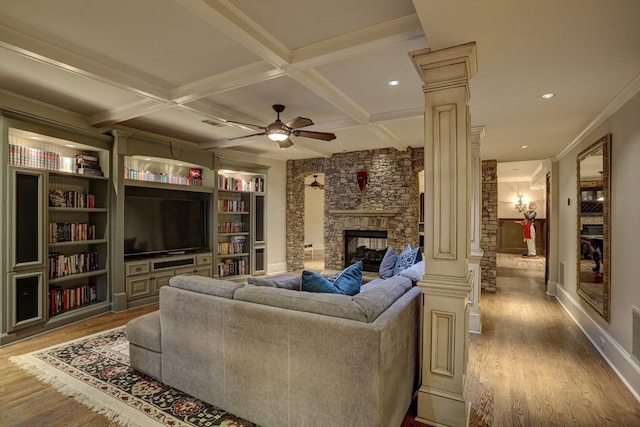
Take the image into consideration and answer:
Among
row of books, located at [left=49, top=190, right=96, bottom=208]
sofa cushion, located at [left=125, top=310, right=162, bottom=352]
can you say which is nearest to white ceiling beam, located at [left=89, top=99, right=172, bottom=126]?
row of books, located at [left=49, top=190, right=96, bottom=208]

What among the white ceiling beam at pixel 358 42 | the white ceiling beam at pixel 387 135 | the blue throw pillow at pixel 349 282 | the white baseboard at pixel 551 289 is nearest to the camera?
the white ceiling beam at pixel 358 42

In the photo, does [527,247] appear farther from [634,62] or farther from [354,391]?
[354,391]

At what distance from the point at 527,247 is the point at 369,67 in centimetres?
1083

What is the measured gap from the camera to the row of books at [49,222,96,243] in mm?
4031

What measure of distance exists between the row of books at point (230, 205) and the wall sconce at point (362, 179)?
8.15 feet

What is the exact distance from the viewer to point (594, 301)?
12.1 feet

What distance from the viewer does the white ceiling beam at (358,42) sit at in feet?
7.51

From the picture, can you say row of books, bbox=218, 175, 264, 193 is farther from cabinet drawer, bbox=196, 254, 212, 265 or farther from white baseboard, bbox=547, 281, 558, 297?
white baseboard, bbox=547, 281, 558, 297

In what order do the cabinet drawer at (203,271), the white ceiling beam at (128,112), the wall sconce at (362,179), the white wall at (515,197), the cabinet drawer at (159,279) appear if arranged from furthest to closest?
1. the white wall at (515,197)
2. the wall sconce at (362,179)
3. the cabinet drawer at (203,271)
4. the cabinet drawer at (159,279)
5. the white ceiling beam at (128,112)

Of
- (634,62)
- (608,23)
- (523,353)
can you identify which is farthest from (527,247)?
(608,23)

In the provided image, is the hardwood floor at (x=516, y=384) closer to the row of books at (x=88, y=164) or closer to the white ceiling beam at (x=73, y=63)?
the row of books at (x=88, y=164)

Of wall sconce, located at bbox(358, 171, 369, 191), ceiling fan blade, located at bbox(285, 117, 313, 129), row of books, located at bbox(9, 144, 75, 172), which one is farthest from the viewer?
wall sconce, located at bbox(358, 171, 369, 191)

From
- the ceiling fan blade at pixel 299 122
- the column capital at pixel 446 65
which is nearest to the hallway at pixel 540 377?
the column capital at pixel 446 65

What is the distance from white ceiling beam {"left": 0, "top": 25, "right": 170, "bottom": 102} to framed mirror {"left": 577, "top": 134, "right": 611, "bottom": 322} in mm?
4719
